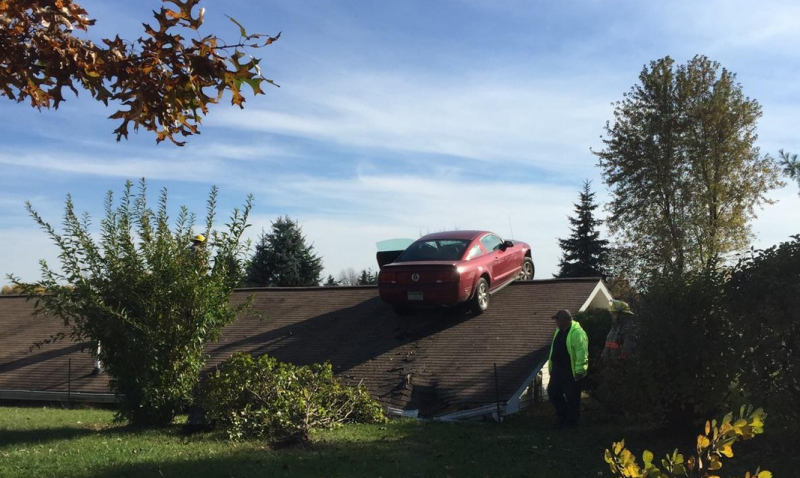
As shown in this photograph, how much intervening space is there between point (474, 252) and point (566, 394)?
4567 mm

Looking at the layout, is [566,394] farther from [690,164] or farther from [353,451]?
[690,164]

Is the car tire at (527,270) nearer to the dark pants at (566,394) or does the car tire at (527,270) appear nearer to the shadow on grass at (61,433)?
the dark pants at (566,394)

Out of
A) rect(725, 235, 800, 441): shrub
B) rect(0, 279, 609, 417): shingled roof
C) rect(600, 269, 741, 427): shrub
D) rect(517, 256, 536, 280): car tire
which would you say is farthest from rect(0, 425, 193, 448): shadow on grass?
rect(517, 256, 536, 280): car tire

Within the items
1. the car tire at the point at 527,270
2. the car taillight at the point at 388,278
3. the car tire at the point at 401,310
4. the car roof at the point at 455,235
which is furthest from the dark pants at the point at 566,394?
the car tire at the point at 527,270

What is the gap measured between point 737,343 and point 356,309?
919 centimetres

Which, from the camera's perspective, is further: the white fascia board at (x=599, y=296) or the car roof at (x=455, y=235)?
the car roof at (x=455, y=235)

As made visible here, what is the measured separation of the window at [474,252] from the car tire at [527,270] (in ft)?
7.15

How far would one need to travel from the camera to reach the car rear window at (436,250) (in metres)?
13.6

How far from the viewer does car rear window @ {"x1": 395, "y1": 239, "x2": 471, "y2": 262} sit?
44.5 feet

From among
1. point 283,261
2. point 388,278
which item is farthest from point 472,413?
point 283,261

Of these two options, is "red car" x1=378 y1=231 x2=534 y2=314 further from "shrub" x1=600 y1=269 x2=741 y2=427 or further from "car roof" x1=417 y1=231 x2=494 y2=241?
"shrub" x1=600 y1=269 x2=741 y2=427

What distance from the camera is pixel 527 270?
16156mm

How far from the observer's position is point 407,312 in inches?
548

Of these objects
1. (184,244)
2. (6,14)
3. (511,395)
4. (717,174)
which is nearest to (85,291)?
(184,244)
